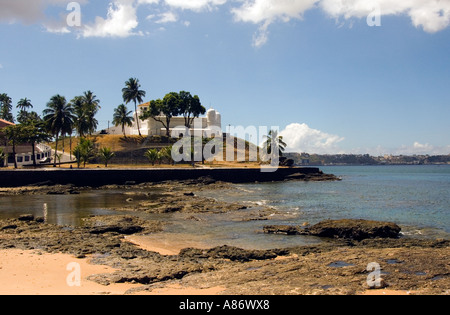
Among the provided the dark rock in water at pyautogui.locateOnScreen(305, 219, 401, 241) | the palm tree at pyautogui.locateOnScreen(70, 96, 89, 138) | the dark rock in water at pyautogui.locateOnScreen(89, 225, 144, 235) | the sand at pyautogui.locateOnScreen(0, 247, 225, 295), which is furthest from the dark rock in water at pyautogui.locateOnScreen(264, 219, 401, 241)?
the palm tree at pyautogui.locateOnScreen(70, 96, 89, 138)

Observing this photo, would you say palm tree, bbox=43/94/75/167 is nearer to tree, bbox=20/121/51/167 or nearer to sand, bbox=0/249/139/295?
tree, bbox=20/121/51/167

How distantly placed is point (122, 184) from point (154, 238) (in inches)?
1512

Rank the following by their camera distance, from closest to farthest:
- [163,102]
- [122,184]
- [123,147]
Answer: [122,184], [123,147], [163,102]

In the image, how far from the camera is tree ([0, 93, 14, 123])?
347ft

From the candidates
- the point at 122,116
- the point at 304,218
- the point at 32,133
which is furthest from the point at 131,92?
the point at 304,218

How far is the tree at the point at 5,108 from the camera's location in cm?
10562

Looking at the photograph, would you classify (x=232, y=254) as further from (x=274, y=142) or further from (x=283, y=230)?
(x=274, y=142)

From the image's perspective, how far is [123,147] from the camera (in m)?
85.1

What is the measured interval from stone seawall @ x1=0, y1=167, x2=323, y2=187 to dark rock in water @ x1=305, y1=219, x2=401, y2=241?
4177 cm

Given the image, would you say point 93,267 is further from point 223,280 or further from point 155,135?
point 155,135

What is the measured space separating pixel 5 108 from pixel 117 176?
214ft

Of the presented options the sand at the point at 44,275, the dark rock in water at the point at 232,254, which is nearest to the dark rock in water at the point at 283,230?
the dark rock in water at the point at 232,254
